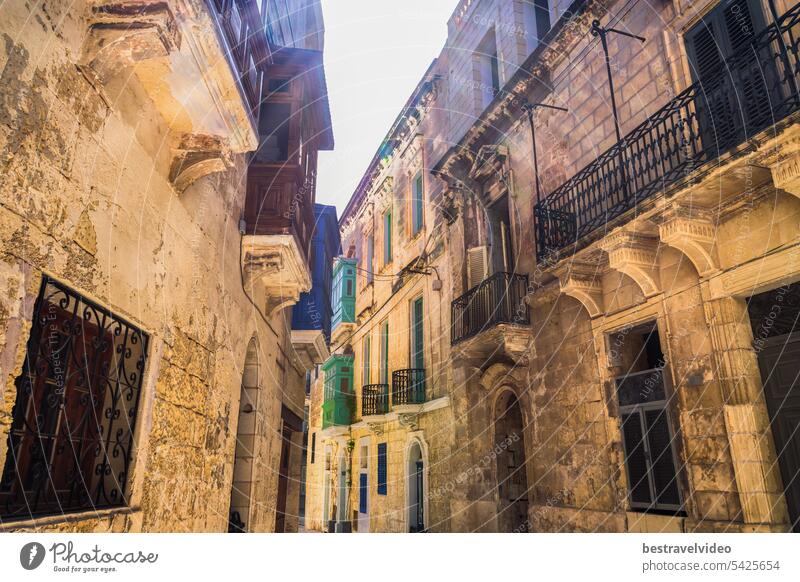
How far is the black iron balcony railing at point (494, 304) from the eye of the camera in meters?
10.0

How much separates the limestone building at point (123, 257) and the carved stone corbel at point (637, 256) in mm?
4208

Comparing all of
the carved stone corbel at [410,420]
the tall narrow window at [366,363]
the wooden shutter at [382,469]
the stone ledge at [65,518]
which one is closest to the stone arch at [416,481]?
the carved stone corbel at [410,420]

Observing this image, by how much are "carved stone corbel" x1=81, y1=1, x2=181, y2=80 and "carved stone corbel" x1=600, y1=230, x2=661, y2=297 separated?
5.53 meters

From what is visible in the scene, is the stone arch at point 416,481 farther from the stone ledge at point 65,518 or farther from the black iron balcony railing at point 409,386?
the stone ledge at point 65,518

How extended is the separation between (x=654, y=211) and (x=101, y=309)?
5.69m

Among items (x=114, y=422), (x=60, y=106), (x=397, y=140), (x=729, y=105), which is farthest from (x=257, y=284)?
(x=397, y=140)

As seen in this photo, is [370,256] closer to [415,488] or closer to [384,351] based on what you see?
[384,351]

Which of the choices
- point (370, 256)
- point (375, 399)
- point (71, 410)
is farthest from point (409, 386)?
point (71, 410)

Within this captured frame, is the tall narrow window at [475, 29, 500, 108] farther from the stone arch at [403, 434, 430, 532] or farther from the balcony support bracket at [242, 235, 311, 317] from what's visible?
the stone arch at [403, 434, 430, 532]

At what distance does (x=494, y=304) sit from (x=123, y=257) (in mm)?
7840

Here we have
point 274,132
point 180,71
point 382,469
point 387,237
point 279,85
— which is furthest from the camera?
point 387,237

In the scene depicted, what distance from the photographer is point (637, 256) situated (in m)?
6.78

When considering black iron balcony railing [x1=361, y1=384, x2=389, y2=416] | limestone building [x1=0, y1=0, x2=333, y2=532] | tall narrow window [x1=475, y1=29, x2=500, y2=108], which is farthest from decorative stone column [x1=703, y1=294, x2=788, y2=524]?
black iron balcony railing [x1=361, y1=384, x2=389, y2=416]

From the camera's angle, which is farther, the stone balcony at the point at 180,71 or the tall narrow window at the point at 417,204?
the tall narrow window at the point at 417,204
